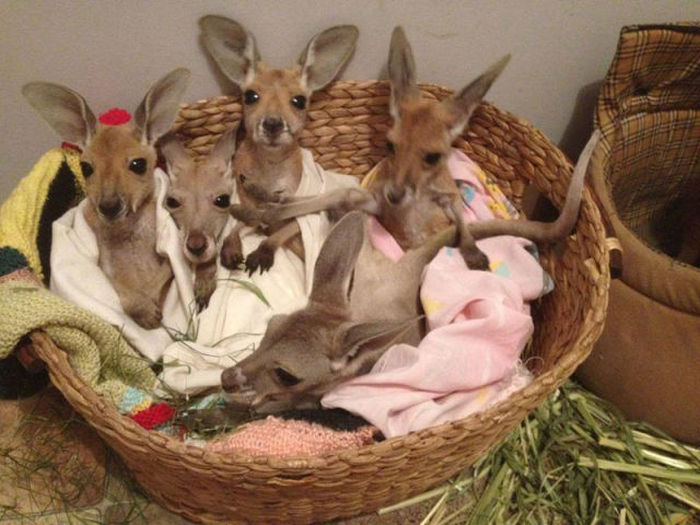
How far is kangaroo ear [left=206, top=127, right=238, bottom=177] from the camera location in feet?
7.53

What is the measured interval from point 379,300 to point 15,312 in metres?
1.10

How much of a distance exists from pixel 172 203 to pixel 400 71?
97 centimetres

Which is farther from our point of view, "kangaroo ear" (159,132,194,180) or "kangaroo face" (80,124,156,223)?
"kangaroo ear" (159,132,194,180)

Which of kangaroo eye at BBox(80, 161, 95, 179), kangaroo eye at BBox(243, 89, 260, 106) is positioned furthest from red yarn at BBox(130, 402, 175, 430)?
kangaroo eye at BBox(243, 89, 260, 106)

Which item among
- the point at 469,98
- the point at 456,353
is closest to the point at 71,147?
the point at 469,98

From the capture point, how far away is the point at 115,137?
2.08m

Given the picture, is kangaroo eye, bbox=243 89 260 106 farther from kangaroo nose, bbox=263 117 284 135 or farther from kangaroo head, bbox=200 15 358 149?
kangaroo nose, bbox=263 117 284 135

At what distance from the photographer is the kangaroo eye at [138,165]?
6.81 ft

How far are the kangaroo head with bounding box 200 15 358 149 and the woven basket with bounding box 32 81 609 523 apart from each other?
0.14m

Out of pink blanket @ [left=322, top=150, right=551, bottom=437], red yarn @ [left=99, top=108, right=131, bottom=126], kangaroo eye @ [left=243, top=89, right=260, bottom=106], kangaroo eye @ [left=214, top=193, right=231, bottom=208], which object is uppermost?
kangaroo eye @ [left=243, top=89, right=260, bottom=106]

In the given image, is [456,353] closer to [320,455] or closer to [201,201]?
[320,455]

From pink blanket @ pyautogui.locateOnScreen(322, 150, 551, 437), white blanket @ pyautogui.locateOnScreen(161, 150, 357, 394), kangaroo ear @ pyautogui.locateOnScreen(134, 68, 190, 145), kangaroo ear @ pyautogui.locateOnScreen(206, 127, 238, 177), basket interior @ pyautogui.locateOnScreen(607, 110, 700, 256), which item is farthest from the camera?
basket interior @ pyautogui.locateOnScreen(607, 110, 700, 256)

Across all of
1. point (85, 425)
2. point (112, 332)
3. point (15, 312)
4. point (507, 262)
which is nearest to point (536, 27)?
point (507, 262)

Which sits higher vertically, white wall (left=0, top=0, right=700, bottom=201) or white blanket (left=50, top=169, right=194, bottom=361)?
white wall (left=0, top=0, right=700, bottom=201)
